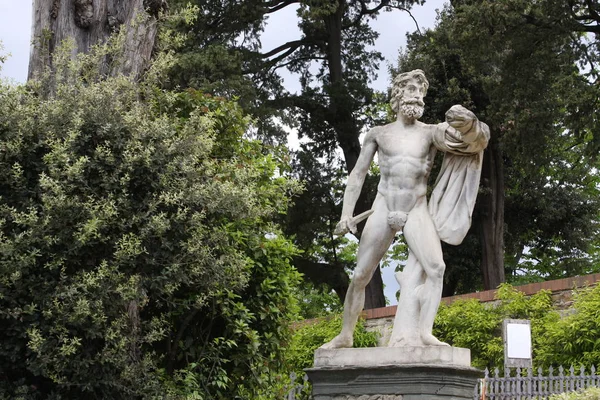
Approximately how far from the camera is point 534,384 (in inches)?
453

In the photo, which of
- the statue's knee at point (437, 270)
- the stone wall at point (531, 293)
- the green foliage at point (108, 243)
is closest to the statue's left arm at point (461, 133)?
the statue's knee at point (437, 270)

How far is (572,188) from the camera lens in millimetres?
23484

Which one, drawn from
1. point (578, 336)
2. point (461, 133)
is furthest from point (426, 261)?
point (578, 336)

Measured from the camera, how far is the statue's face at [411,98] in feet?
26.0

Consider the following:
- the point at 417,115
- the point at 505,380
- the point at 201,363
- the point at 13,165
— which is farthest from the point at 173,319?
the point at 505,380

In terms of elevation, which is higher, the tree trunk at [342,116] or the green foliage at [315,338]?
the tree trunk at [342,116]

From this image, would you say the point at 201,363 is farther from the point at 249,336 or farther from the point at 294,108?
the point at 294,108

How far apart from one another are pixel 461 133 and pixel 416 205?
2.23 ft

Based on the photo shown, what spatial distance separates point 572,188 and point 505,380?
12.7 meters

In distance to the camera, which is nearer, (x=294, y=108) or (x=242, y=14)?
(x=242, y=14)

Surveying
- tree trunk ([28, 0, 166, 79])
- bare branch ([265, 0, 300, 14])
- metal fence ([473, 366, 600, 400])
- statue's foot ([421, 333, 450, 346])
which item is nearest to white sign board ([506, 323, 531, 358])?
metal fence ([473, 366, 600, 400])

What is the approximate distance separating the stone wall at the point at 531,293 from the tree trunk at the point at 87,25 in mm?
6445

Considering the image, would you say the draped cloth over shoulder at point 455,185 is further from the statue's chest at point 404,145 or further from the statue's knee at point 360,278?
the statue's knee at point 360,278

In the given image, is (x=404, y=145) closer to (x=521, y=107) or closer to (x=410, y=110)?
(x=410, y=110)
